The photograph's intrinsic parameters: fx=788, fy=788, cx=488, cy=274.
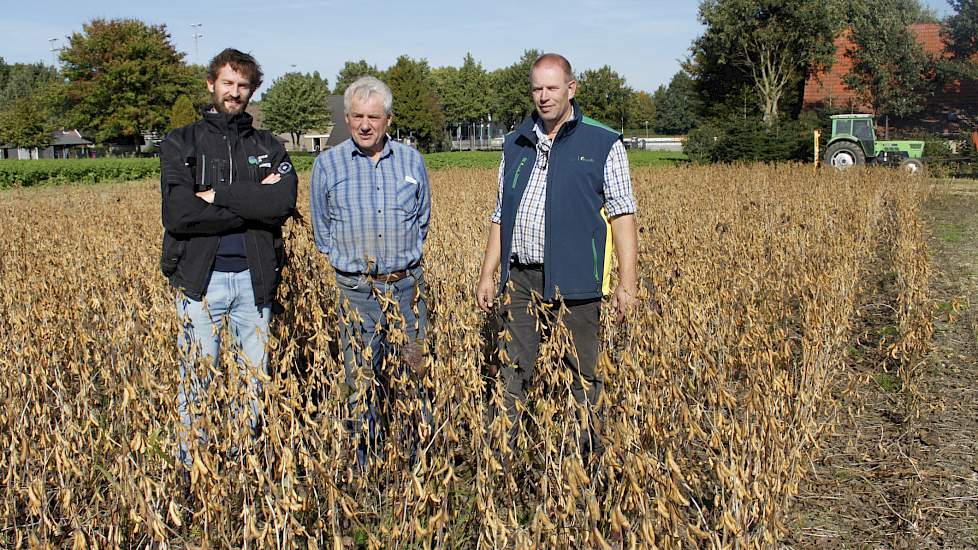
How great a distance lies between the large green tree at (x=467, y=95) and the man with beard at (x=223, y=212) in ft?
242

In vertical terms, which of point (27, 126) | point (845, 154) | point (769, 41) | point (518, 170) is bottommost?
point (518, 170)

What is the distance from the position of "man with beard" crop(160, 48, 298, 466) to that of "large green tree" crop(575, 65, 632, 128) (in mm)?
56363

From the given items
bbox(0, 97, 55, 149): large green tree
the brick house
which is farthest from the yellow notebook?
bbox(0, 97, 55, 149): large green tree

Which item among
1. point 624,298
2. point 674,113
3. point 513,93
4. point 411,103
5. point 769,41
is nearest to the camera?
point 624,298

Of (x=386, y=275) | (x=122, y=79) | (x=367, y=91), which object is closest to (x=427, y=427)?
(x=386, y=275)

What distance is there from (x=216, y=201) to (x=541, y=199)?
125cm

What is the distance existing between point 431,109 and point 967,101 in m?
36.5

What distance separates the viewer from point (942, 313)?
6.22m

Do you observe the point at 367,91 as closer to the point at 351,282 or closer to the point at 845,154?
the point at 351,282

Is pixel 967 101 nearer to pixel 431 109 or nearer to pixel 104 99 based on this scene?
pixel 431 109

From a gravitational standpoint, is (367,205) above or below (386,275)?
above

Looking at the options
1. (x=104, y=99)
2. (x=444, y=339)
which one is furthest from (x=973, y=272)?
(x=104, y=99)

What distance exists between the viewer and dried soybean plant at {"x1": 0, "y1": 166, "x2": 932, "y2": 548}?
2080mm

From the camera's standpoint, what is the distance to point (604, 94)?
62.6 metres
